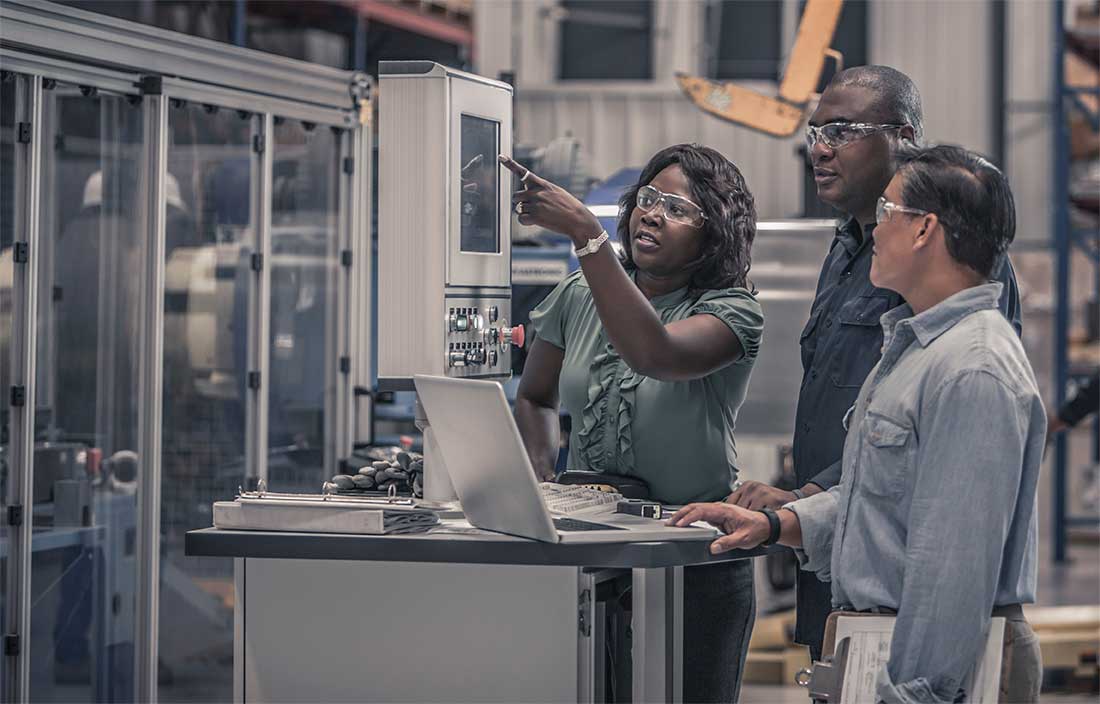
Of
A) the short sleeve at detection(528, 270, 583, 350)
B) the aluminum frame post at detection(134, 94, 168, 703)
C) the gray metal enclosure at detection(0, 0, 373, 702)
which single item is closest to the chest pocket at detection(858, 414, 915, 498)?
the short sleeve at detection(528, 270, 583, 350)

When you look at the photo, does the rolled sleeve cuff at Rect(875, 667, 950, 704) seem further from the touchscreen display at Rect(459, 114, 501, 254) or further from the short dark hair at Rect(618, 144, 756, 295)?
the touchscreen display at Rect(459, 114, 501, 254)

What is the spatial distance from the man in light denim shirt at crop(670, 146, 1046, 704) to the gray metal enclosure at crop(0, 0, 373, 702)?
3.15 meters

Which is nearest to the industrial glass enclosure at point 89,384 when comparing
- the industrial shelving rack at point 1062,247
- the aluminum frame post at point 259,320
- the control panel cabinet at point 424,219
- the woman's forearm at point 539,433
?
the aluminum frame post at point 259,320

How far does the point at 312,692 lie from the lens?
2736 mm

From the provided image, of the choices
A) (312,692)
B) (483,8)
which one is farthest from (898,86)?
(483,8)

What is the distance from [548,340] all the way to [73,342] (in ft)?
8.97

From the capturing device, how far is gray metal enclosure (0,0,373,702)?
15.6 feet

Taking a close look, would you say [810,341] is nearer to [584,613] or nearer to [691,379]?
[691,379]

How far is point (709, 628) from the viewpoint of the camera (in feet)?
9.84

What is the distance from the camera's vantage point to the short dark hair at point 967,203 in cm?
229

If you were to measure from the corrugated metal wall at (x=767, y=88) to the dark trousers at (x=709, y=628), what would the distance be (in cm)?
980

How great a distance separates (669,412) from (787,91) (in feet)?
13.7

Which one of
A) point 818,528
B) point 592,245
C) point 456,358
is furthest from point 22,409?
point 818,528

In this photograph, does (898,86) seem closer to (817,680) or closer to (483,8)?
(817,680)
